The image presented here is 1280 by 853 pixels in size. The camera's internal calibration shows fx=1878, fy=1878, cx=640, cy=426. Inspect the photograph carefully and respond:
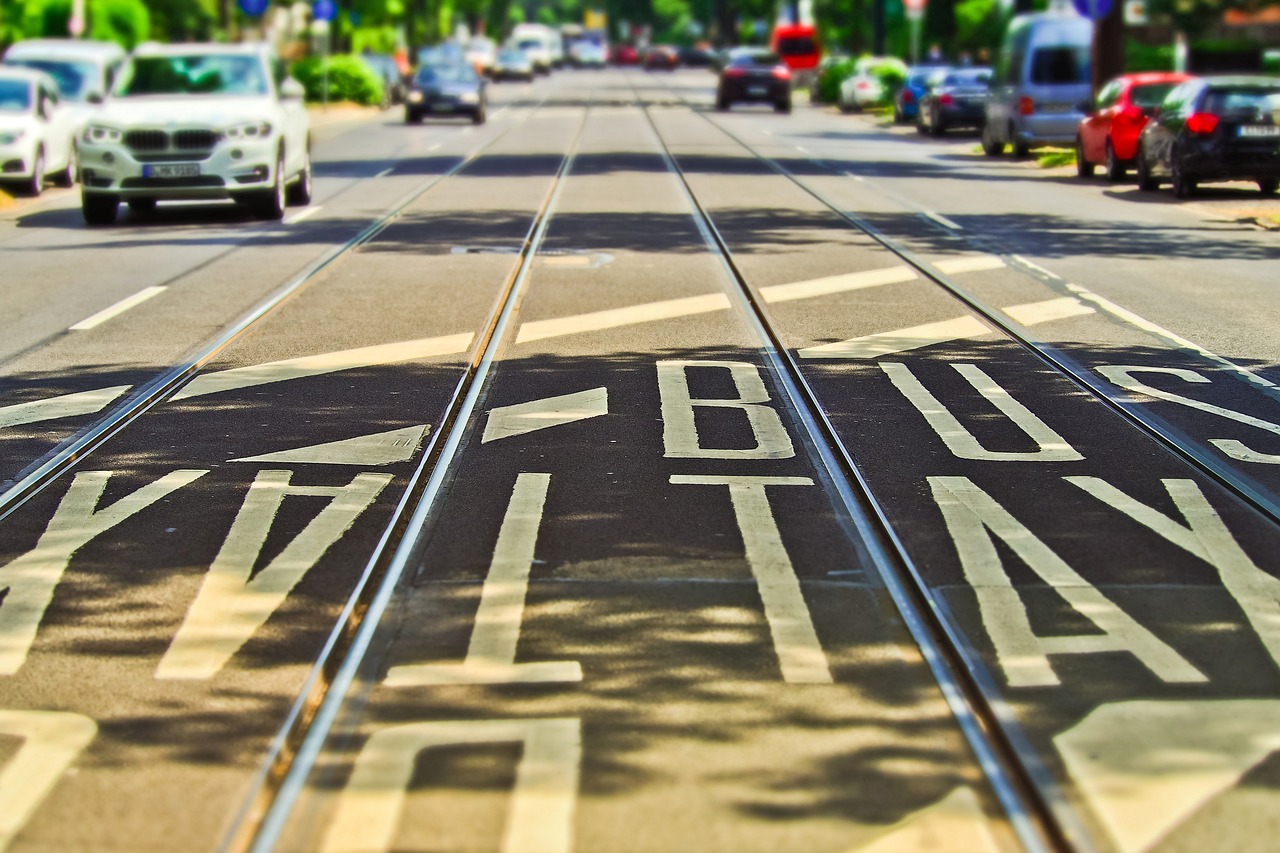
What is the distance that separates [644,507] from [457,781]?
2.85 meters

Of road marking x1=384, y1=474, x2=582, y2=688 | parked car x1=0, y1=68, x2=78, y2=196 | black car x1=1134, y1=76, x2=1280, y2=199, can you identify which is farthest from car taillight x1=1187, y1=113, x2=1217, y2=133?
road marking x1=384, y1=474, x2=582, y2=688

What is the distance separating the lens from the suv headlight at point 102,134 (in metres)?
18.6

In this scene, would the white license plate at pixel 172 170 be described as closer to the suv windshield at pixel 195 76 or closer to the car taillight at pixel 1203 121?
the suv windshield at pixel 195 76

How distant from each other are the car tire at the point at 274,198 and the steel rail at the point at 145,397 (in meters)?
2.55

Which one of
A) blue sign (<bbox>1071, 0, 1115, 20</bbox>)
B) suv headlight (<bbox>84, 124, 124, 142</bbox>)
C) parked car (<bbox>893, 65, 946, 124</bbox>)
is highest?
blue sign (<bbox>1071, 0, 1115, 20</bbox>)

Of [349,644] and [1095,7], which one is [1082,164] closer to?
[1095,7]

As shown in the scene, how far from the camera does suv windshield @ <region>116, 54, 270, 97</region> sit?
65.9 feet

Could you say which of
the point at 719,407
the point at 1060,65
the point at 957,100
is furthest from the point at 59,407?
the point at 957,100

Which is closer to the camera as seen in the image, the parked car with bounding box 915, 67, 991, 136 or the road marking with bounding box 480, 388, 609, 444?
the road marking with bounding box 480, 388, 609, 444

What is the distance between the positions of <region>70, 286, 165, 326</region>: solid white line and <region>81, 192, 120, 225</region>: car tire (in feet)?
17.8

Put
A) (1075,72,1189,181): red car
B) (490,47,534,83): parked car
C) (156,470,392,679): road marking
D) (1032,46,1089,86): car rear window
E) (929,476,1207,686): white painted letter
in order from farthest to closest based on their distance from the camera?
(490,47,534,83): parked car, (1032,46,1089,86): car rear window, (1075,72,1189,181): red car, (156,470,392,679): road marking, (929,476,1207,686): white painted letter

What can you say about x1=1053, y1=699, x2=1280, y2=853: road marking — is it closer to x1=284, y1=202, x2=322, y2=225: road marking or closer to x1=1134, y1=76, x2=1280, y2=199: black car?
x1=284, y1=202, x2=322, y2=225: road marking

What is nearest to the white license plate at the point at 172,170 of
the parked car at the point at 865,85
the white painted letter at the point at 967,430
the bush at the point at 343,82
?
the white painted letter at the point at 967,430

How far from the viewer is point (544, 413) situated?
9102mm
